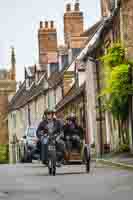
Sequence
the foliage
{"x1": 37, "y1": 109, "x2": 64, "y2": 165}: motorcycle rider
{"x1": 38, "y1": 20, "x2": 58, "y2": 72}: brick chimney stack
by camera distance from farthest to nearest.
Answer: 1. {"x1": 38, "y1": 20, "x2": 58, "y2": 72}: brick chimney stack
2. the foliage
3. {"x1": 37, "y1": 109, "x2": 64, "y2": 165}: motorcycle rider

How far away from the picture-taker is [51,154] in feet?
62.3

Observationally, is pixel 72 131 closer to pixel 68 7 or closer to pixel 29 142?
pixel 29 142

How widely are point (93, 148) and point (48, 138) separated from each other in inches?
863

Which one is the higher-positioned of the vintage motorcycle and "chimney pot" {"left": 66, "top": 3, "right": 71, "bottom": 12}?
→ "chimney pot" {"left": 66, "top": 3, "right": 71, "bottom": 12}

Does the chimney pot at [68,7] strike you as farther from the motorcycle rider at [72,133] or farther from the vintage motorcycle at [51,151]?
the vintage motorcycle at [51,151]

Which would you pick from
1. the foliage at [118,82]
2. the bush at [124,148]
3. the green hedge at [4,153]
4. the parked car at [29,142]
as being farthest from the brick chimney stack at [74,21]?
the bush at [124,148]

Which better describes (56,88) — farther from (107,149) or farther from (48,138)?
(48,138)

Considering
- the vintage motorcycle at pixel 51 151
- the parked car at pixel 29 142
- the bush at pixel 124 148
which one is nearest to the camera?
the vintage motorcycle at pixel 51 151

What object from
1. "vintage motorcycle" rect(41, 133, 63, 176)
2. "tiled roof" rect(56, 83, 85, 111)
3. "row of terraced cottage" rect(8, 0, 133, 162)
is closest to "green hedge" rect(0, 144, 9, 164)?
"row of terraced cottage" rect(8, 0, 133, 162)

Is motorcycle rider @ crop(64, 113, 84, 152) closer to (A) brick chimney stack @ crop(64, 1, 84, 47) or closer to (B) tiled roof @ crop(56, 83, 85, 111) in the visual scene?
(B) tiled roof @ crop(56, 83, 85, 111)

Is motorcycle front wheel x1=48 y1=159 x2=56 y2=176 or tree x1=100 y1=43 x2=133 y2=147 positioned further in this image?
tree x1=100 y1=43 x2=133 y2=147

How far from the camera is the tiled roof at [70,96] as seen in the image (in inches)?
1799

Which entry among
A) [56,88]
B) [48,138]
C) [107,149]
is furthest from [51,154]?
[56,88]

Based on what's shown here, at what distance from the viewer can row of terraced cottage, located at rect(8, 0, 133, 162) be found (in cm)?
3573
